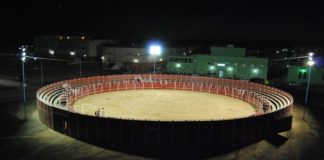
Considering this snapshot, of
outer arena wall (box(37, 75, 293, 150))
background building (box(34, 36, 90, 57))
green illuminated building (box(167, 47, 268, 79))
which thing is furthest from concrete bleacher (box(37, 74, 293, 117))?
background building (box(34, 36, 90, 57))

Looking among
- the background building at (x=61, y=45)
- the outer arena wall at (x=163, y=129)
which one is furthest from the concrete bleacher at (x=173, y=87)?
the background building at (x=61, y=45)

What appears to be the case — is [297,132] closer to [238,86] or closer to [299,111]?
[299,111]

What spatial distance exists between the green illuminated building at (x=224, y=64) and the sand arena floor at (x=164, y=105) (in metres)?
14.4

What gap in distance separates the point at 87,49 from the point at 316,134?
5646cm

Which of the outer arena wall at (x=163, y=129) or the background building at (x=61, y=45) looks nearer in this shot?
the outer arena wall at (x=163, y=129)

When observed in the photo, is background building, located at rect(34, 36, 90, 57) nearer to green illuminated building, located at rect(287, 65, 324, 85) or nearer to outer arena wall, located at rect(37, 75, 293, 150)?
green illuminated building, located at rect(287, 65, 324, 85)

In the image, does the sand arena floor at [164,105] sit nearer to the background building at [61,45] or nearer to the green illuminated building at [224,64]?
the green illuminated building at [224,64]

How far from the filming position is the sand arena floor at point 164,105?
27.7 meters

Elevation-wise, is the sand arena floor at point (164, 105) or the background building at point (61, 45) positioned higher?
the background building at point (61, 45)

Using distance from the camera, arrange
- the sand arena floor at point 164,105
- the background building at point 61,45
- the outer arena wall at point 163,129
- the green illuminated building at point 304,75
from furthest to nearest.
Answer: the background building at point 61,45, the green illuminated building at point 304,75, the sand arena floor at point 164,105, the outer arena wall at point 163,129

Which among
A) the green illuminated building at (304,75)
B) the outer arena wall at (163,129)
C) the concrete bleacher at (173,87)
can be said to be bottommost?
the outer arena wall at (163,129)

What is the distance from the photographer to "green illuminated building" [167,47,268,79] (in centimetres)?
4897

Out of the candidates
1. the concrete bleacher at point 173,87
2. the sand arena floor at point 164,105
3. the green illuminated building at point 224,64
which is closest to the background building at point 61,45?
the green illuminated building at point 224,64

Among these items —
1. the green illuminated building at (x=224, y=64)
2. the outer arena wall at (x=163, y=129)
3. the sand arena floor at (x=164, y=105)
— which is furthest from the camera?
the green illuminated building at (x=224, y=64)
